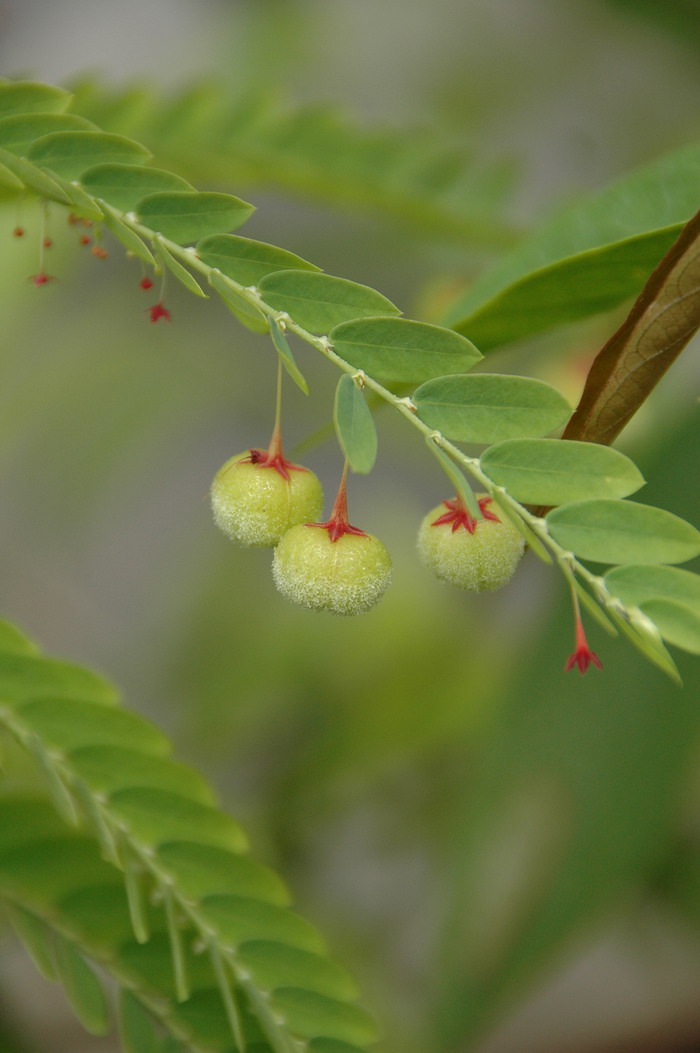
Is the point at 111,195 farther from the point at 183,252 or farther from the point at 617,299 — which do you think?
the point at 617,299

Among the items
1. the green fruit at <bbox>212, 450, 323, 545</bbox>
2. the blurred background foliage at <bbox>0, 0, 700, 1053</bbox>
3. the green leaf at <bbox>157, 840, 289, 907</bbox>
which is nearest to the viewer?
the green fruit at <bbox>212, 450, 323, 545</bbox>

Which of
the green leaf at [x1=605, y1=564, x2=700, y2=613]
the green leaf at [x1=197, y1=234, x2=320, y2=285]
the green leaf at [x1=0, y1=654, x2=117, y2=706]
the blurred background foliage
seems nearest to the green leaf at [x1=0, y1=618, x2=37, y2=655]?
the green leaf at [x1=0, y1=654, x2=117, y2=706]

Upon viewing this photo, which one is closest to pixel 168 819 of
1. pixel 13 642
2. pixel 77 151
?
pixel 13 642

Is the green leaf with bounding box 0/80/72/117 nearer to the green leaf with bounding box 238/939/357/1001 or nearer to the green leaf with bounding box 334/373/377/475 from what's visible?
the green leaf with bounding box 334/373/377/475

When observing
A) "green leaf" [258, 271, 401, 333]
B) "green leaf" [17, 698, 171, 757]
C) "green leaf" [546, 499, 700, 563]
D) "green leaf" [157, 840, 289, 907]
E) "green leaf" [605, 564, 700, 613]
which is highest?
"green leaf" [258, 271, 401, 333]

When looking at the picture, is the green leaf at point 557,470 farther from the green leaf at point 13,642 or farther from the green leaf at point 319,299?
the green leaf at point 13,642

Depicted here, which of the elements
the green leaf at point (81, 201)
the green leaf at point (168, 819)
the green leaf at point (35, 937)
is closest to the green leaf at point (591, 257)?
the green leaf at point (81, 201)

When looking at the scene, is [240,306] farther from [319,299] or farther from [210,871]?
[210,871]

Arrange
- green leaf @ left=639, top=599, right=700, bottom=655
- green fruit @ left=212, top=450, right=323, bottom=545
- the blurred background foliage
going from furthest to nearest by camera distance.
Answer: the blurred background foliage < green fruit @ left=212, top=450, right=323, bottom=545 < green leaf @ left=639, top=599, right=700, bottom=655

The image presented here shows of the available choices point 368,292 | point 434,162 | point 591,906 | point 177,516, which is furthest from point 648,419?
point 177,516
